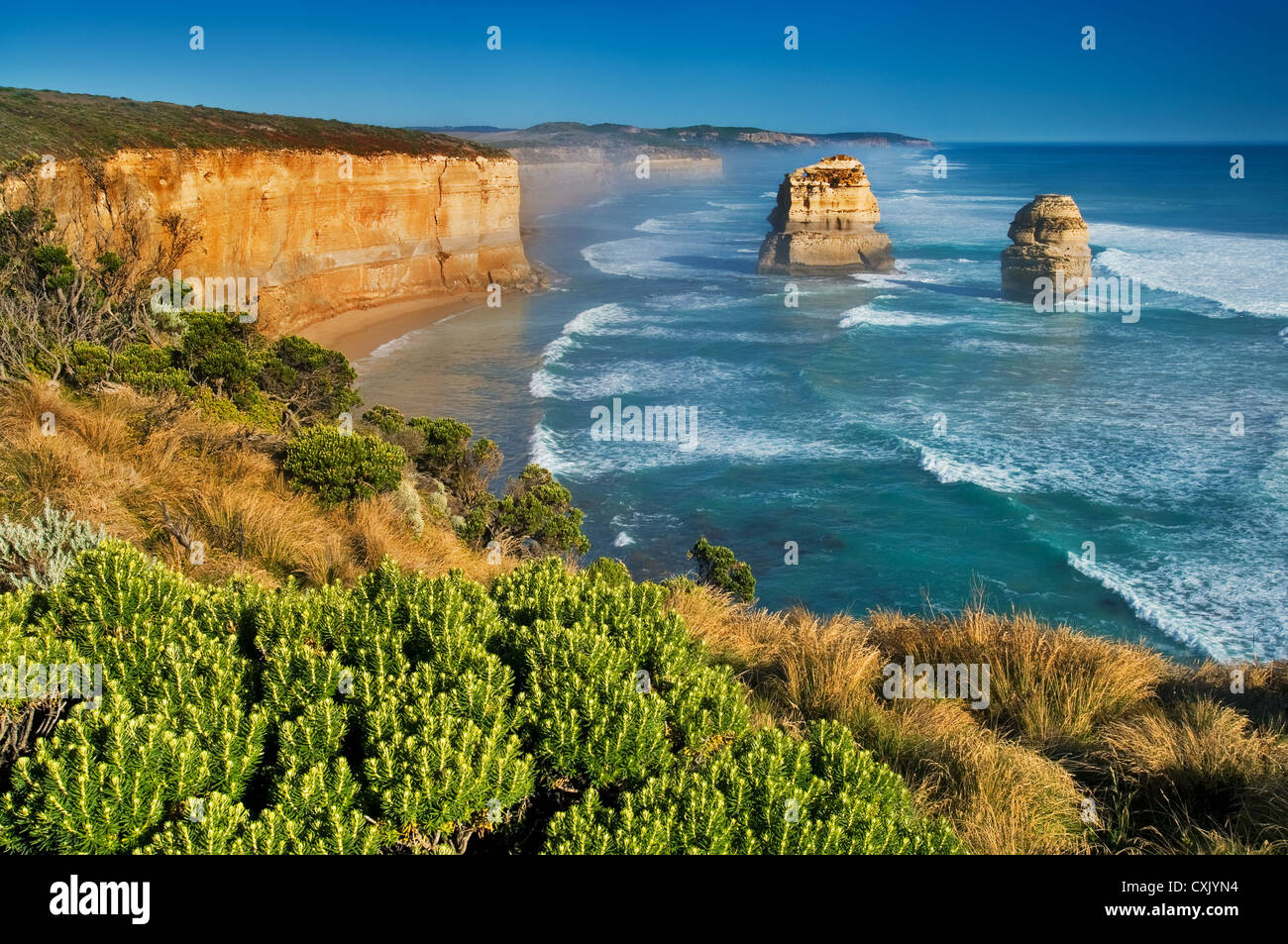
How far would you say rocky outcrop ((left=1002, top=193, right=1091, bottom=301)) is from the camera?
Answer: 41.0 meters

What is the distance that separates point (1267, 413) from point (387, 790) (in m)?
29.1

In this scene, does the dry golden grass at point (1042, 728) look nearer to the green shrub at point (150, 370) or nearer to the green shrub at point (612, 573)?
the green shrub at point (612, 573)

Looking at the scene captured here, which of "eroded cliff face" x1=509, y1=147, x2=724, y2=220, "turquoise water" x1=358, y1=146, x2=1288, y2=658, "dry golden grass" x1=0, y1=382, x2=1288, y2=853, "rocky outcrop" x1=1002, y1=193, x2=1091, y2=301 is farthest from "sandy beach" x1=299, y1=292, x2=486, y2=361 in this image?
"eroded cliff face" x1=509, y1=147, x2=724, y2=220

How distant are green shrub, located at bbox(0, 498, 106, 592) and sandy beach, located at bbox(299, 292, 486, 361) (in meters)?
27.7

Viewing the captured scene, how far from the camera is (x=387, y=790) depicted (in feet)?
11.8

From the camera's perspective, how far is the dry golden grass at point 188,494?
8172 mm

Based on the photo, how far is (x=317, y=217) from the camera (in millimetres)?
36188

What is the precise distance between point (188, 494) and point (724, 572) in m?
8.41

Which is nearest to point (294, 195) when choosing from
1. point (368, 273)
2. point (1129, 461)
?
point (368, 273)

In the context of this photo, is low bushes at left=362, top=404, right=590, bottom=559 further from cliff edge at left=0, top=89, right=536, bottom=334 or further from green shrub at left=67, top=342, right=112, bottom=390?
cliff edge at left=0, top=89, right=536, bottom=334

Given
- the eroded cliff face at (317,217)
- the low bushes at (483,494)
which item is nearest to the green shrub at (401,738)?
the low bushes at (483,494)

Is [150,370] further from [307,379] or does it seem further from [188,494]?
[188,494]

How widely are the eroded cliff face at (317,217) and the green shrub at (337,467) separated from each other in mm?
15577
